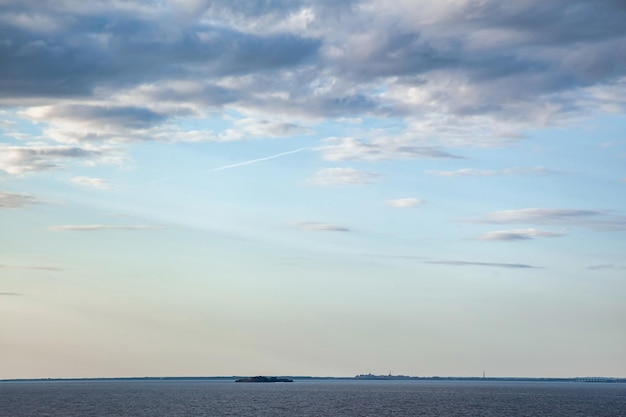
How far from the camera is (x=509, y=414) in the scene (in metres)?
160

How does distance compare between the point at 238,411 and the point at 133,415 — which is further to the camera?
the point at 238,411

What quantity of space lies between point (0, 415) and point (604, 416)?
112211mm

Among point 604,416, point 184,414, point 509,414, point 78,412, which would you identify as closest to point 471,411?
point 509,414

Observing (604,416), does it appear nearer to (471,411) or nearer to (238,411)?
(471,411)

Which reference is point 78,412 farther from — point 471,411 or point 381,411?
point 471,411

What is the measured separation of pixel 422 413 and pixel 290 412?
25227 millimetres

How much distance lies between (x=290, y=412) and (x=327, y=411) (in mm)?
8096

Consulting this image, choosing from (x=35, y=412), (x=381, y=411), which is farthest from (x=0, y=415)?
(x=381, y=411)

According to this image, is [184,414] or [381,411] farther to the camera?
[381,411]

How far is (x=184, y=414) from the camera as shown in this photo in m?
153

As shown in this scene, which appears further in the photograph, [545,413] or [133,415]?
[545,413]

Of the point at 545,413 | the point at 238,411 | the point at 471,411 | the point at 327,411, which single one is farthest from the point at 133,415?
the point at 545,413

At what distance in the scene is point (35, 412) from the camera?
160m

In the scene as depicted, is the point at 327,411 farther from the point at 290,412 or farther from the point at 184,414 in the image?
the point at 184,414
